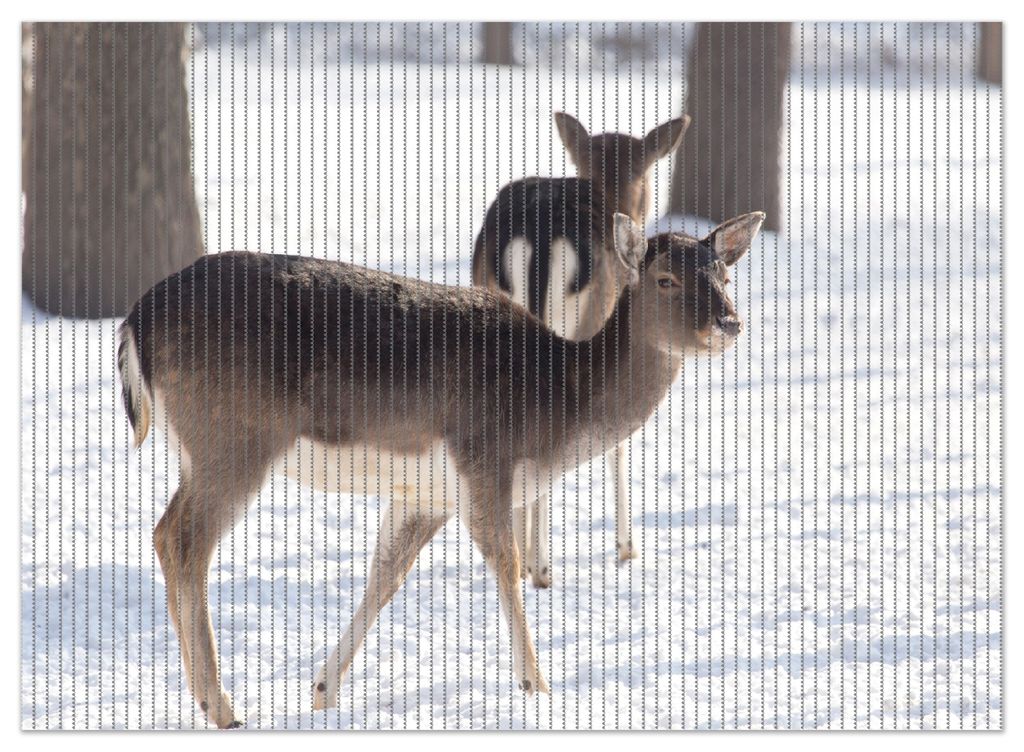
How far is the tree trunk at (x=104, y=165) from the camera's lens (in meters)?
11.5

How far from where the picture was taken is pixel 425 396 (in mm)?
6348

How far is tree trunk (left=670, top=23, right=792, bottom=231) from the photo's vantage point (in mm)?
14242

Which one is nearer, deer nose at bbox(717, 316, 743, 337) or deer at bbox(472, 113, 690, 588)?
deer nose at bbox(717, 316, 743, 337)

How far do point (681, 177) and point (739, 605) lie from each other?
303 inches

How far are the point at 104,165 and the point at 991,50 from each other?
1256cm

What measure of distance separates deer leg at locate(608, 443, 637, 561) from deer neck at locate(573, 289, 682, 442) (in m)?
1.90

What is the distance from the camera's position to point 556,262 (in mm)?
8141

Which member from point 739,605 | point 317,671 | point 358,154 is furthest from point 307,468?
point 358,154

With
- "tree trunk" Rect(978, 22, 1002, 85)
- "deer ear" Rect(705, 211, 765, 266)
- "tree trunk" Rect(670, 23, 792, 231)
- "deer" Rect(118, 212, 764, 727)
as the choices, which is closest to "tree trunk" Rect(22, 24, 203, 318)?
"tree trunk" Rect(670, 23, 792, 231)

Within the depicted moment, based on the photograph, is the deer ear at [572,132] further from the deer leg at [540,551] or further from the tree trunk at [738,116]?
the tree trunk at [738,116]

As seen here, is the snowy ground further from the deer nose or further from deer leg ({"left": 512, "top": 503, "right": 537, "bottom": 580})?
the deer nose

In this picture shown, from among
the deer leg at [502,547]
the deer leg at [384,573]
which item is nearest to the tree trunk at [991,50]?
the deer leg at [384,573]

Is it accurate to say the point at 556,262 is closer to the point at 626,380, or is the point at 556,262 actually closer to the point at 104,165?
the point at 626,380

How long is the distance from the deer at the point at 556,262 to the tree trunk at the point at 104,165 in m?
3.91
